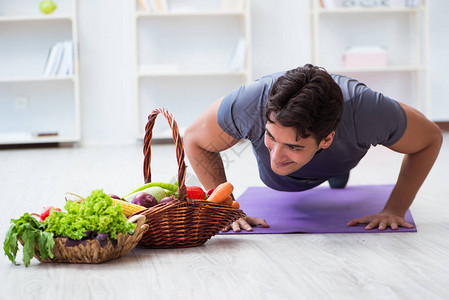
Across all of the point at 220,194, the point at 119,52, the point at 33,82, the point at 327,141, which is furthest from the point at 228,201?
the point at 33,82

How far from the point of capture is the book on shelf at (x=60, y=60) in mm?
4453

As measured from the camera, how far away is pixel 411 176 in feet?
5.35

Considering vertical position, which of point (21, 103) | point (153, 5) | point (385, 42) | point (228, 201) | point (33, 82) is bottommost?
point (228, 201)

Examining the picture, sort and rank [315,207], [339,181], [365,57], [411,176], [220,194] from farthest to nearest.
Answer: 1. [365,57]
2. [339,181]
3. [315,207]
4. [411,176]
5. [220,194]

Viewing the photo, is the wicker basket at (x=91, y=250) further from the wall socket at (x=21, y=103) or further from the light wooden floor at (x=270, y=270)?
the wall socket at (x=21, y=103)

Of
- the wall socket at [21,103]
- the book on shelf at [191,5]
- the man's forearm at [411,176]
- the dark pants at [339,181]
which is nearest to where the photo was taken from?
the man's forearm at [411,176]

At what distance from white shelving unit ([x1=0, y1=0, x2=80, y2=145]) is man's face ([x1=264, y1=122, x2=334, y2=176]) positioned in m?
3.37

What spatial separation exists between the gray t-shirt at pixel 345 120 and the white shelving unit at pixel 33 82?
3.16m

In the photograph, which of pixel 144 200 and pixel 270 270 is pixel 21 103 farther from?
pixel 270 270

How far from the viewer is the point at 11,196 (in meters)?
2.27

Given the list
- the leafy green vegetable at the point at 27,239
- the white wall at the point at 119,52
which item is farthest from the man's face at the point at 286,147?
the white wall at the point at 119,52

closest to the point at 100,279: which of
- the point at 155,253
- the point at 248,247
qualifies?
the point at 155,253

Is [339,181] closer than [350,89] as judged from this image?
No

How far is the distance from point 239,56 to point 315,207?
103 inches
